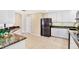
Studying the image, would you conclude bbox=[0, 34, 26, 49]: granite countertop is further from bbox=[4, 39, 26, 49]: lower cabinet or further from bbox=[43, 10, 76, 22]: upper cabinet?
bbox=[43, 10, 76, 22]: upper cabinet

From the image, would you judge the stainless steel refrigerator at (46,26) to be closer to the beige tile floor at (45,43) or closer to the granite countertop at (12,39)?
the beige tile floor at (45,43)

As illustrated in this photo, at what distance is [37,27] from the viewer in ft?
3.61

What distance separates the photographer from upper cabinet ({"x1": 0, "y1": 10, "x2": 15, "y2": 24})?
1.02 meters

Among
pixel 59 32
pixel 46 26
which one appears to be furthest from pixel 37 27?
pixel 59 32

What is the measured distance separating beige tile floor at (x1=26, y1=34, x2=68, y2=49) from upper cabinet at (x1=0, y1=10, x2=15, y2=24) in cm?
25

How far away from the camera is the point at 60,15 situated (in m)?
1.04

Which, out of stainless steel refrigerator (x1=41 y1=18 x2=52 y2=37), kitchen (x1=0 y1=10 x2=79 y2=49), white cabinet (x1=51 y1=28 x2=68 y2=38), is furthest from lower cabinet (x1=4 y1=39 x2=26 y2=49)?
white cabinet (x1=51 y1=28 x2=68 y2=38)

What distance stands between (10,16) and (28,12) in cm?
19

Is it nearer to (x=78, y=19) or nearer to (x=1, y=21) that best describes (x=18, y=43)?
(x=1, y=21)

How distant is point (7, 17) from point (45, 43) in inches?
19.5
